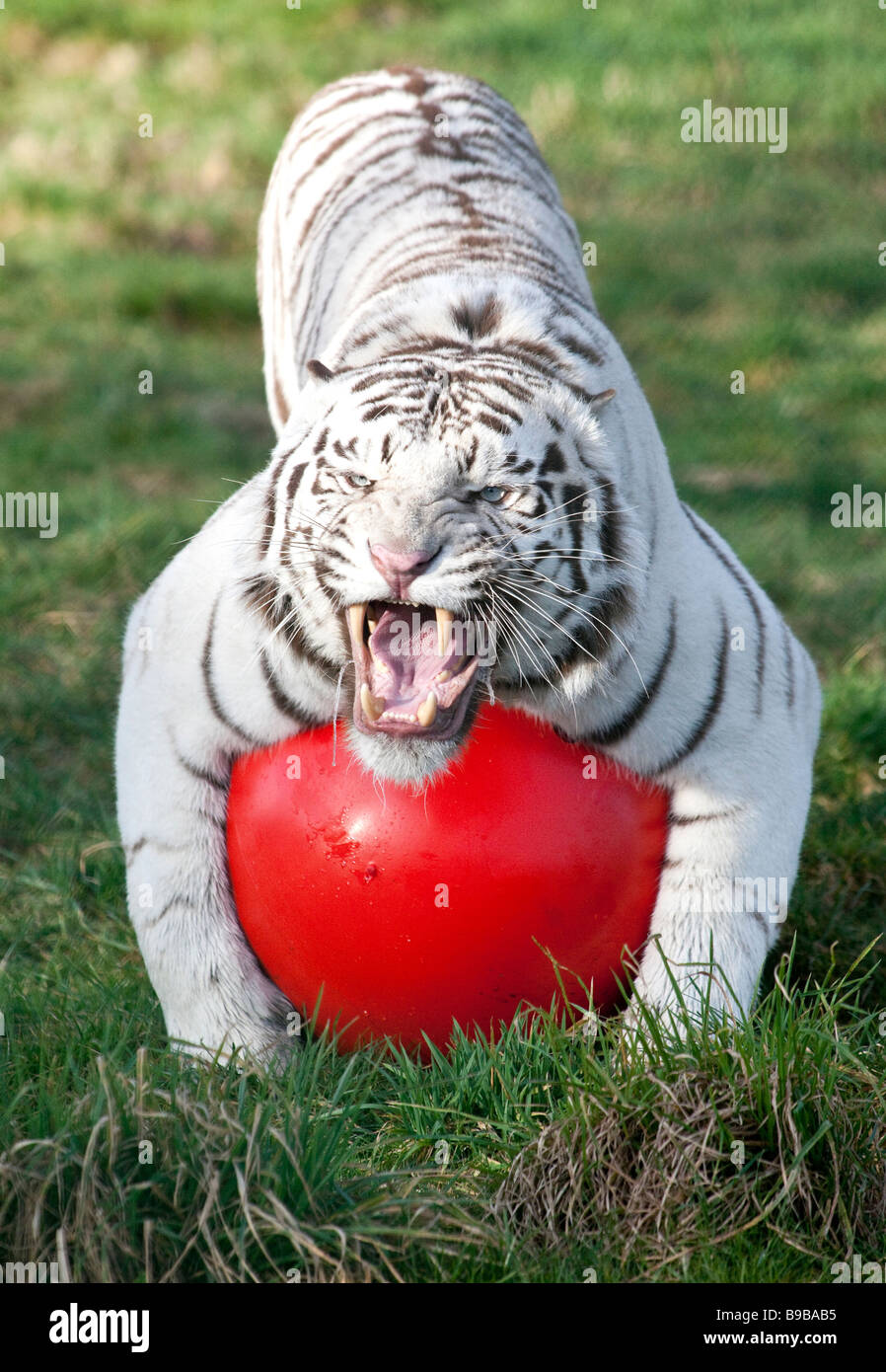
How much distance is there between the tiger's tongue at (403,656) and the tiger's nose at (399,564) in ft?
0.35

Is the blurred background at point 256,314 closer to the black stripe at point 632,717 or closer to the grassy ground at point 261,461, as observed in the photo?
the grassy ground at point 261,461

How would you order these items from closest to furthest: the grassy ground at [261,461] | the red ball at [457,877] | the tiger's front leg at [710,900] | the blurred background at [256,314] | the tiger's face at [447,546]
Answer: the grassy ground at [261,461] < the tiger's face at [447,546] < the red ball at [457,877] < the tiger's front leg at [710,900] < the blurred background at [256,314]

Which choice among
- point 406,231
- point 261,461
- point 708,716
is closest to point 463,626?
point 708,716

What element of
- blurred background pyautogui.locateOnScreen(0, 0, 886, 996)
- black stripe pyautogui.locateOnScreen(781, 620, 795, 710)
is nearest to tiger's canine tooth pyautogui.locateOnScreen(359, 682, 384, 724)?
black stripe pyautogui.locateOnScreen(781, 620, 795, 710)

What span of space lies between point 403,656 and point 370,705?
0.09 m

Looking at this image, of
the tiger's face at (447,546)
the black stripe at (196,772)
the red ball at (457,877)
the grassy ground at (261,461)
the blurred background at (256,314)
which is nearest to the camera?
the grassy ground at (261,461)

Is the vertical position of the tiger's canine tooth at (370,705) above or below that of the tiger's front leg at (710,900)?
above

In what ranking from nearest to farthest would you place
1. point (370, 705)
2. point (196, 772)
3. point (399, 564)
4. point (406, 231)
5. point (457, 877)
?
point (399, 564)
point (370, 705)
point (457, 877)
point (196, 772)
point (406, 231)

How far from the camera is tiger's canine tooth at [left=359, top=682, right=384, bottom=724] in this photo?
2.15 meters

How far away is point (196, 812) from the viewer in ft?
8.39

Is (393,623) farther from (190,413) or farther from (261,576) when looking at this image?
(190,413)

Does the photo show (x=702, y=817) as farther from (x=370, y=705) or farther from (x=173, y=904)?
(x=173, y=904)

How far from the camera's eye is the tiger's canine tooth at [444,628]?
83.3 inches

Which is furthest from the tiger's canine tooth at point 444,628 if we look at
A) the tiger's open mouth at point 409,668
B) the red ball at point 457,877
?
the red ball at point 457,877
